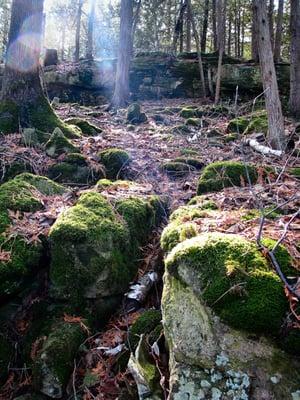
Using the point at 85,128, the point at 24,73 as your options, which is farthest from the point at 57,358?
the point at 85,128

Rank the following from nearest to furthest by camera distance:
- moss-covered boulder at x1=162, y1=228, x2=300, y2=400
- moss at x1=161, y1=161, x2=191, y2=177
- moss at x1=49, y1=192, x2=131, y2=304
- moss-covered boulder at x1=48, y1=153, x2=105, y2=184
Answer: moss-covered boulder at x1=162, y1=228, x2=300, y2=400
moss at x1=49, y1=192, x2=131, y2=304
moss-covered boulder at x1=48, y1=153, x2=105, y2=184
moss at x1=161, y1=161, x2=191, y2=177

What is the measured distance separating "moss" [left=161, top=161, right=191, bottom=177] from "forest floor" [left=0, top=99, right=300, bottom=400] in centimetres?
10

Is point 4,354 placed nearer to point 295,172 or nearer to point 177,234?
point 177,234

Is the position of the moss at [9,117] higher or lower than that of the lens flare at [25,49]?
lower

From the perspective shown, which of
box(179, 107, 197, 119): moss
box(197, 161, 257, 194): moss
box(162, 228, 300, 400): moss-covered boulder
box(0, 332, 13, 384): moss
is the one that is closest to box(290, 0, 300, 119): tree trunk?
box(179, 107, 197, 119): moss

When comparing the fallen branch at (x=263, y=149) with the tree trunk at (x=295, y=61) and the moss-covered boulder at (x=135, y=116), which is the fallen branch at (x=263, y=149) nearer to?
the moss-covered boulder at (x=135, y=116)

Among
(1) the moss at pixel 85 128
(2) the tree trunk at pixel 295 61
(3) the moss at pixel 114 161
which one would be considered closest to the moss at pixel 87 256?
(3) the moss at pixel 114 161

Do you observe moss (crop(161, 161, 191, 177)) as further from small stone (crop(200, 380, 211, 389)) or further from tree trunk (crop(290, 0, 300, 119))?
tree trunk (crop(290, 0, 300, 119))

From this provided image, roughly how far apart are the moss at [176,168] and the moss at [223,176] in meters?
1.23

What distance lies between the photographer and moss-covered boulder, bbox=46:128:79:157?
6.38 metres

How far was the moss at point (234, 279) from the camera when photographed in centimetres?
222

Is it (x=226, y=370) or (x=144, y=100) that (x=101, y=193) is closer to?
(x=226, y=370)

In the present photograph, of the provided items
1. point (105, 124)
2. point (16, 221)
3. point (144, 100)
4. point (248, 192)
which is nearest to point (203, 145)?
point (105, 124)

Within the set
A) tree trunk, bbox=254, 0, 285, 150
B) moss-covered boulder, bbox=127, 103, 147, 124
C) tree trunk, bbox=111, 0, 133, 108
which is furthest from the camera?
tree trunk, bbox=111, 0, 133, 108
